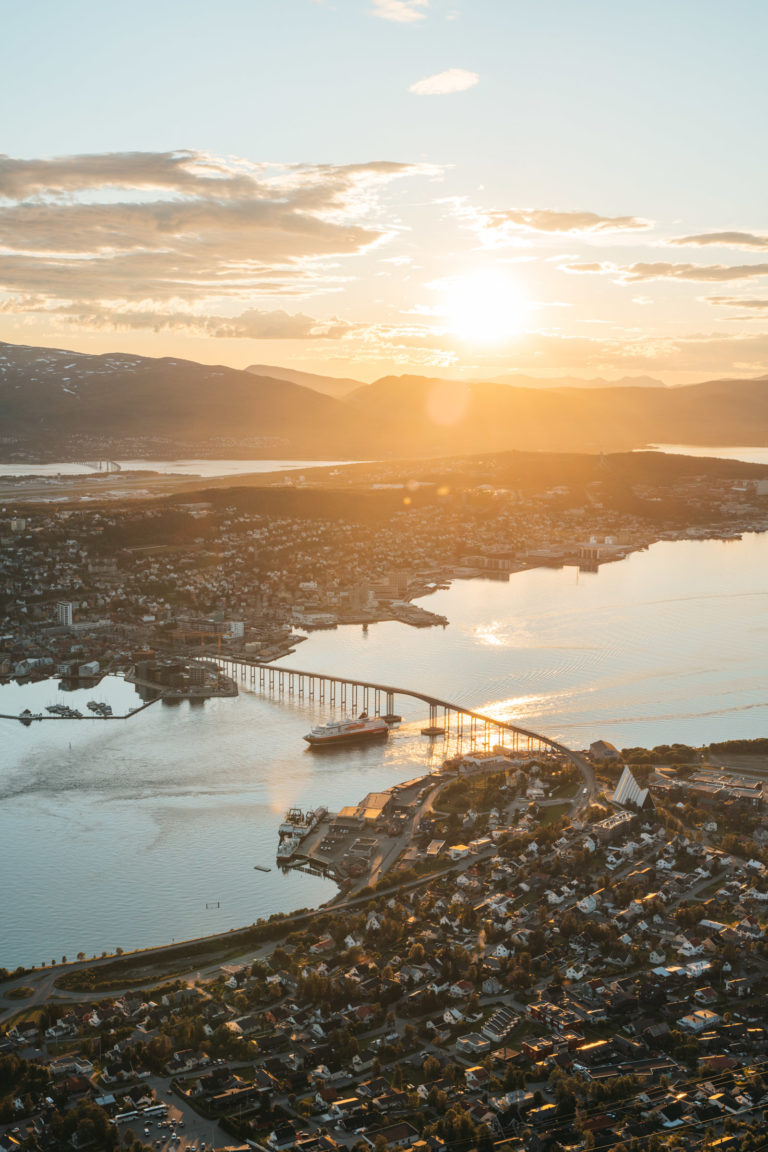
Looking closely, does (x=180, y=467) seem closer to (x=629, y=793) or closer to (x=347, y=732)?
(x=347, y=732)

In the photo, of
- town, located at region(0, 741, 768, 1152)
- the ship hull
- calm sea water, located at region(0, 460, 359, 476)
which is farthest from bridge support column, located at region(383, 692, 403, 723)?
calm sea water, located at region(0, 460, 359, 476)

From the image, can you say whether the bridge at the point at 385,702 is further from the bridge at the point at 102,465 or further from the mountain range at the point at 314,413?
the mountain range at the point at 314,413

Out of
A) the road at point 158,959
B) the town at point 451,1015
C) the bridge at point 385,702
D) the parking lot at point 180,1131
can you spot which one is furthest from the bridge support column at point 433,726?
the parking lot at point 180,1131

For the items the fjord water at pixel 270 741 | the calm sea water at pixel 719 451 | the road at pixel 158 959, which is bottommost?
the road at pixel 158 959

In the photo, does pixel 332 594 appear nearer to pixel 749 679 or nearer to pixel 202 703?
pixel 202 703

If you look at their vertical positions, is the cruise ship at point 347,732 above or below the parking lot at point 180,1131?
above

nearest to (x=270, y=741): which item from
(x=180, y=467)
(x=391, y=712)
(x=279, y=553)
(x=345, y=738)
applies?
(x=345, y=738)

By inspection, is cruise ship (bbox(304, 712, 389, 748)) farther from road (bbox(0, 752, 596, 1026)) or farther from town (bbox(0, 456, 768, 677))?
town (bbox(0, 456, 768, 677))
